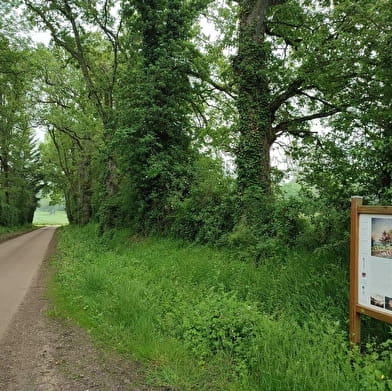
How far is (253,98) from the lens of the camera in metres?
11.1

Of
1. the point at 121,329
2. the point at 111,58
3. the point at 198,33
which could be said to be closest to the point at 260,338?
the point at 121,329

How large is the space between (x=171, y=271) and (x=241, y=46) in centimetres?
792

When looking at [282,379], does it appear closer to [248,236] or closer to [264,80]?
[248,236]

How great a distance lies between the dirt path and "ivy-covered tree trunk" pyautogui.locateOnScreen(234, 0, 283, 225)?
6918 millimetres

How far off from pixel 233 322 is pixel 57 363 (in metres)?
2.34

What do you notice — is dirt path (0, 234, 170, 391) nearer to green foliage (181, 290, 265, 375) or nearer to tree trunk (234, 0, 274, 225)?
green foliage (181, 290, 265, 375)

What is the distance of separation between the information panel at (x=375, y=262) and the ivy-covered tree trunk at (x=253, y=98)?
21.9ft

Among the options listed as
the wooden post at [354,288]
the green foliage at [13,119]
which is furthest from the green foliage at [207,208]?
the green foliage at [13,119]

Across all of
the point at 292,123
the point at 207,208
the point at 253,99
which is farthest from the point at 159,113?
the point at 292,123

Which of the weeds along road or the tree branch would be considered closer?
the weeds along road

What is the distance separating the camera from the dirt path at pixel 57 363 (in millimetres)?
3643

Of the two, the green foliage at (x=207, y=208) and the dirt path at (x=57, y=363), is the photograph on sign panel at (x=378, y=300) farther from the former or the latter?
the green foliage at (x=207, y=208)

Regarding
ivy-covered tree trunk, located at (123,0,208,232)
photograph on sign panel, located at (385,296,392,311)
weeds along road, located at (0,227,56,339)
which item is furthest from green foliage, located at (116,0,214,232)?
photograph on sign panel, located at (385,296,392,311)

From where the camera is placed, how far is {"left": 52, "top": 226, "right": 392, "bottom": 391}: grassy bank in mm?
3352
